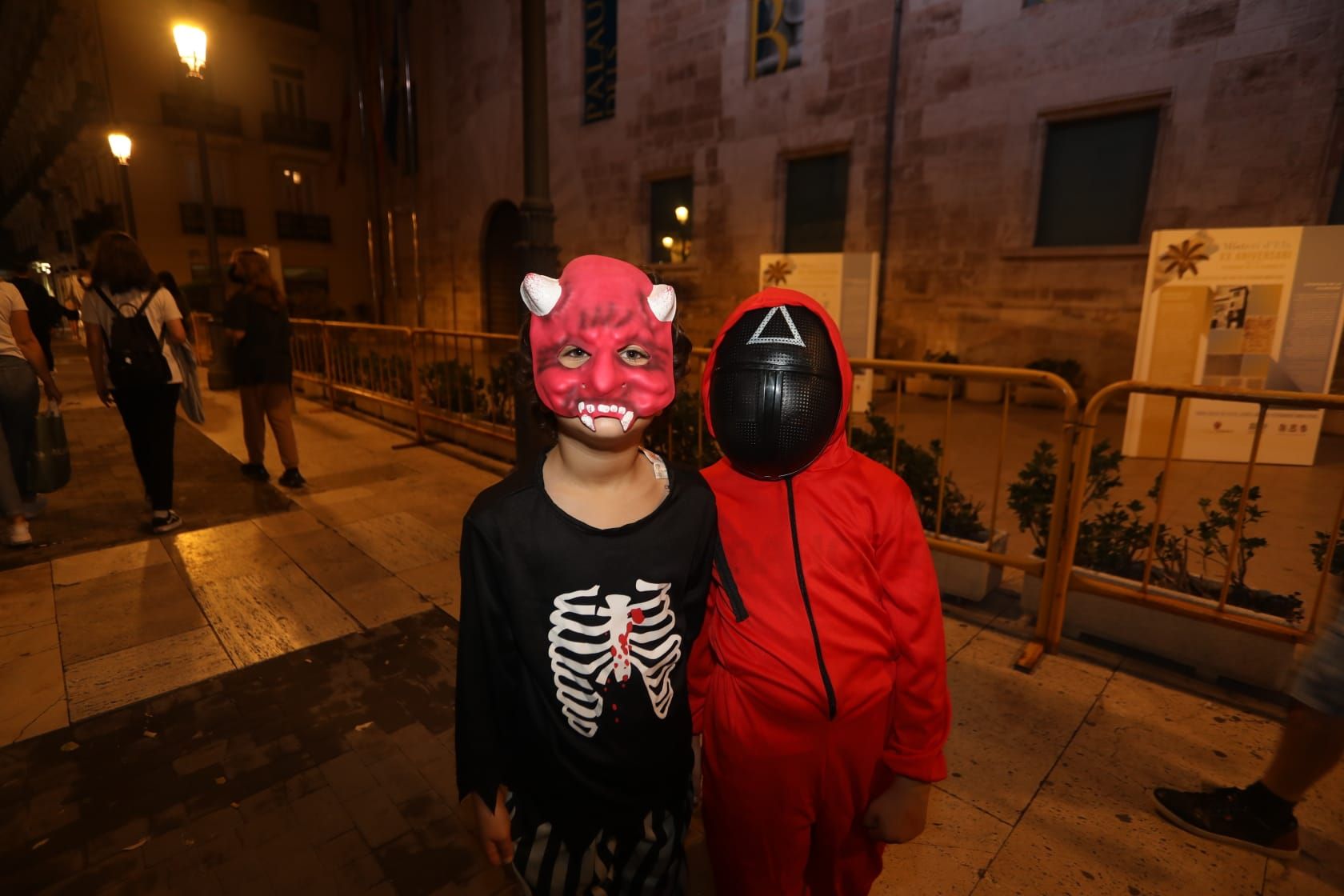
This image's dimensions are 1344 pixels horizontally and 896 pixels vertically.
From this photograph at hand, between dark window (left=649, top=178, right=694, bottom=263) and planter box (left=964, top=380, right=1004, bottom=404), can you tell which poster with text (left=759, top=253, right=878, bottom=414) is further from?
dark window (left=649, top=178, right=694, bottom=263)

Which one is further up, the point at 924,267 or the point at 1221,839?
the point at 924,267

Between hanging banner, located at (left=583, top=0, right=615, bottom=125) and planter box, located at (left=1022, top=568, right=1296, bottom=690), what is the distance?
15.5 meters

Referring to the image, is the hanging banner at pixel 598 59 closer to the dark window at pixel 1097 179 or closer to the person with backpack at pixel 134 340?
the dark window at pixel 1097 179

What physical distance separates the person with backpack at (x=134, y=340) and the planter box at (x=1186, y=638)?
5511 millimetres

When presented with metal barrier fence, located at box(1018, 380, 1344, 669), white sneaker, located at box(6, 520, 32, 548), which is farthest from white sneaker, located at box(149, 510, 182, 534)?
metal barrier fence, located at box(1018, 380, 1344, 669)

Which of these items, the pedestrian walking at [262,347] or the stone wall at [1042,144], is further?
the stone wall at [1042,144]

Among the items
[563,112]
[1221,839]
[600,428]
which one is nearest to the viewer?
[600,428]

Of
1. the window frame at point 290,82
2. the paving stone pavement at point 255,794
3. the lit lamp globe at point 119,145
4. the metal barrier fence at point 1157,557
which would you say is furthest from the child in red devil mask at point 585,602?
the window frame at point 290,82

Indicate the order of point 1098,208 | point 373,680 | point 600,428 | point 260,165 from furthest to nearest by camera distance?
point 260,165, point 1098,208, point 373,680, point 600,428

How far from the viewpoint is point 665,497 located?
55.5 inches

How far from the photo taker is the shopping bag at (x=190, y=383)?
4516 mm

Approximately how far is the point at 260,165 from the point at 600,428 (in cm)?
3081

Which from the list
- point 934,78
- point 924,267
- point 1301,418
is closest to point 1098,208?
point 924,267

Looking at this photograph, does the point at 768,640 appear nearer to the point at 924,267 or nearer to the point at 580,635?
the point at 580,635
